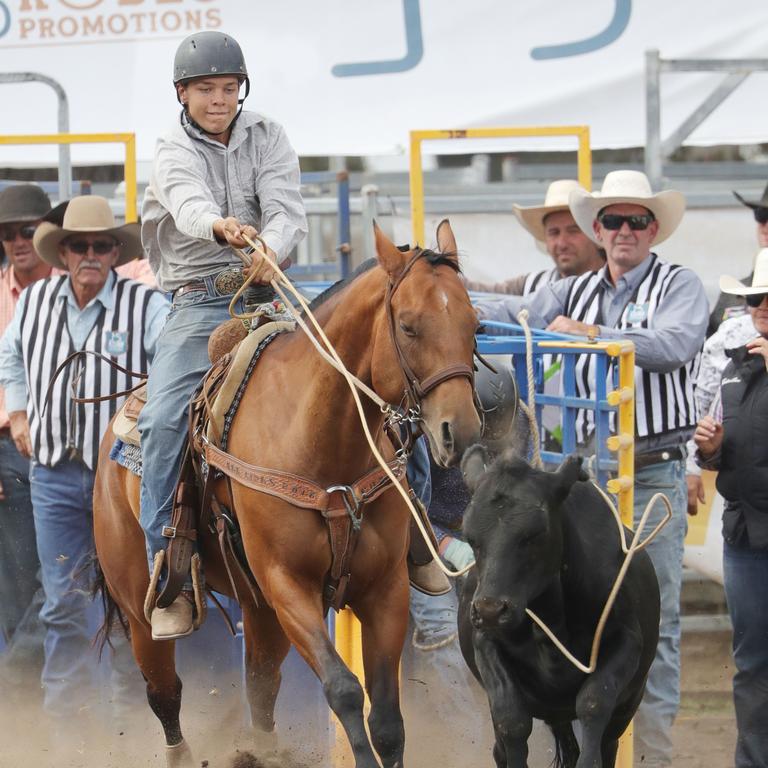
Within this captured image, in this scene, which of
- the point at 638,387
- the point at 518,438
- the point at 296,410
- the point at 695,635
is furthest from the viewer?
the point at 695,635

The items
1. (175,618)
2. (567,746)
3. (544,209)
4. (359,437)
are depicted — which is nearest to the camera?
(359,437)

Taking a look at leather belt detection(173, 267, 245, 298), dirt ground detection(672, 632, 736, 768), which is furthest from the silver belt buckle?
dirt ground detection(672, 632, 736, 768)

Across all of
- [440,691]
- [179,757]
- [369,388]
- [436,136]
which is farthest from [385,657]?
[436,136]

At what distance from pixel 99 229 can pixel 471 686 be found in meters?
3.04

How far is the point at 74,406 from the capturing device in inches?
276

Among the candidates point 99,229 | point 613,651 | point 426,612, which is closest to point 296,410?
point 613,651

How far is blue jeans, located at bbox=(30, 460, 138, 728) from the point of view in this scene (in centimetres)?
694

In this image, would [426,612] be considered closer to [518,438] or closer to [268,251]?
[518,438]

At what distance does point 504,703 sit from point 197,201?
2127mm

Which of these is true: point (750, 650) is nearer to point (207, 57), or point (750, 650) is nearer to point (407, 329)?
point (407, 329)

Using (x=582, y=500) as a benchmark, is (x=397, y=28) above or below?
above

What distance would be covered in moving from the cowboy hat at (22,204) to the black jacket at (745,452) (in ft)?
13.3

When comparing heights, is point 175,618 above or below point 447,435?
below

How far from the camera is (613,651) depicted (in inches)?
166
